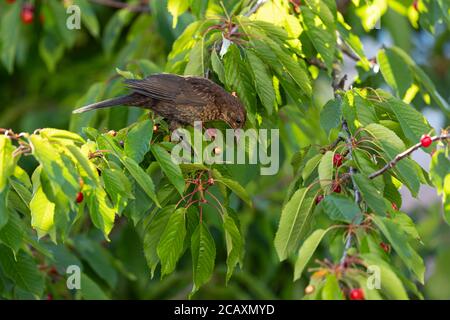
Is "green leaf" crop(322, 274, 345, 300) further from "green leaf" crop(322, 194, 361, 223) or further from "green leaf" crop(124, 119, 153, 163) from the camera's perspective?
"green leaf" crop(124, 119, 153, 163)

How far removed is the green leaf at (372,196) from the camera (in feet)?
12.6

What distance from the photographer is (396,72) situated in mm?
5434

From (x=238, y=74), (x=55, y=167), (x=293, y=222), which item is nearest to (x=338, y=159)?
(x=293, y=222)

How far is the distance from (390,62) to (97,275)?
9.40 ft

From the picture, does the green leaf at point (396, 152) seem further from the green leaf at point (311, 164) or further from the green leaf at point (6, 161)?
the green leaf at point (6, 161)

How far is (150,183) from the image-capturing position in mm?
3924

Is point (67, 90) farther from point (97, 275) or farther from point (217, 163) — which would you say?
point (217, 163)

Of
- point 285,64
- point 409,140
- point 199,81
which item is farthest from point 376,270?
point 199,81

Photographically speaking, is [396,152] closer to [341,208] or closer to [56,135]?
[341,208]

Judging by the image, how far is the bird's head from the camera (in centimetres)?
524

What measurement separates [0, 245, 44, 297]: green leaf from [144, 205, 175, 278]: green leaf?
0.82m

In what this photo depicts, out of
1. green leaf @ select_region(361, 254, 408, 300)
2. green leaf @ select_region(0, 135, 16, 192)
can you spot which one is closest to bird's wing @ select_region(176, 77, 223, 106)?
green leaf @ select_region(0, 135, 16, 192)

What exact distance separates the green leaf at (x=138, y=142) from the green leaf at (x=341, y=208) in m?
0.92

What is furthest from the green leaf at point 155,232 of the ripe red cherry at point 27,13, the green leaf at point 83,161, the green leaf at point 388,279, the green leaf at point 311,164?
the ripe red cherry at point 27,13
